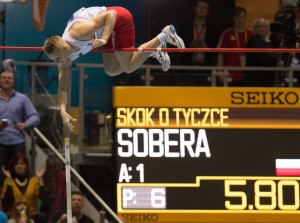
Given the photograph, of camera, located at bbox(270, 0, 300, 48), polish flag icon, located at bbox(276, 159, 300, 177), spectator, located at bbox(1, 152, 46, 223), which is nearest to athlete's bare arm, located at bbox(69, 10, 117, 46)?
spectator, located at bbox(1, 152, 46, 223)

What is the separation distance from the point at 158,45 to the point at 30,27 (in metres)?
3.94

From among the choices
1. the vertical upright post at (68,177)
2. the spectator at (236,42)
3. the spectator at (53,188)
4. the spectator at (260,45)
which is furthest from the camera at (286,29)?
the vertical upright post at (68,177)

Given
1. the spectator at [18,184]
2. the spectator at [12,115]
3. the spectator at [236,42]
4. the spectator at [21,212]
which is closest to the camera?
the spectator at [21,212]

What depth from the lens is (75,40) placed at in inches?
517

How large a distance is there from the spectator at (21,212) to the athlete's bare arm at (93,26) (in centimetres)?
287

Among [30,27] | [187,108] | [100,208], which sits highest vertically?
[30,27]

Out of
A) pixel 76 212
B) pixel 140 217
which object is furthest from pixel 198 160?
pixel 76 212

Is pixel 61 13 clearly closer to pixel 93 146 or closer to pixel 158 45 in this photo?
pixel 93 146

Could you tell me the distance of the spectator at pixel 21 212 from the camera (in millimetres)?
15148

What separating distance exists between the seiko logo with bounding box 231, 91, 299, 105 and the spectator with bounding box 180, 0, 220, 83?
5.18 ft

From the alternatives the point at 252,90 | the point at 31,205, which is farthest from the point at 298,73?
the point at 31,205

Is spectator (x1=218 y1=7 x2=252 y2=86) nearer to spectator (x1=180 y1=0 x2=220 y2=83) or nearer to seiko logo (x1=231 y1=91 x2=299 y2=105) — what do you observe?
spectator (x1=180 y1=0 x2=220 y2=83)

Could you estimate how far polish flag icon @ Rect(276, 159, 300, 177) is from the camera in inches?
597

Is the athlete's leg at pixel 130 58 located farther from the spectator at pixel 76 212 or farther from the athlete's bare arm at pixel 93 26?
the spectator at pixel 76 212
